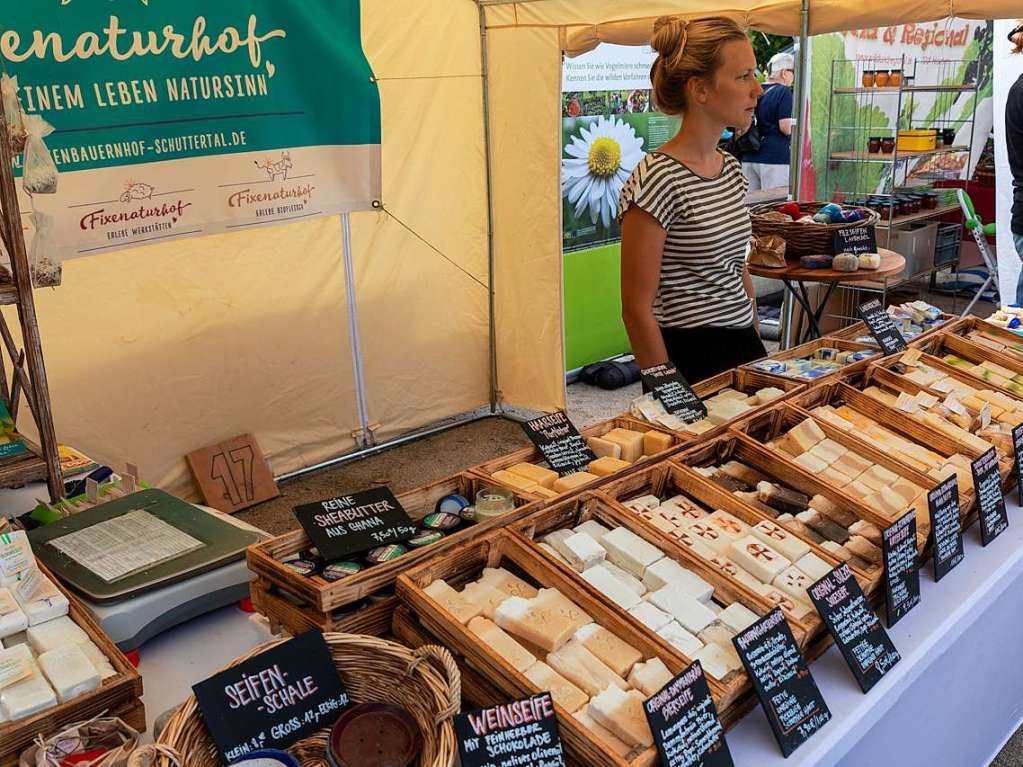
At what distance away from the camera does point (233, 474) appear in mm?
4434

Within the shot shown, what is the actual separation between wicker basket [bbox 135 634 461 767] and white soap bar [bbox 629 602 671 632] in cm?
34

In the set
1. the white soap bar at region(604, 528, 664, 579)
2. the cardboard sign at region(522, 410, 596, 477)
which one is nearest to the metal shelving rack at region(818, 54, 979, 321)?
the cardboard sign at region(522, 410, 596, 477)

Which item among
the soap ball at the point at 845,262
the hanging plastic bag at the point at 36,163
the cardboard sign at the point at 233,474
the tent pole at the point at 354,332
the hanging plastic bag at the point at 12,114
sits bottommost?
the cardboard sign at the point at 233,474

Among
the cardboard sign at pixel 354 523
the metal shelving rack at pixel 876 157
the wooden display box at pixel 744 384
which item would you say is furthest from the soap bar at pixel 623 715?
the metal shelving rack at pixel 876 157

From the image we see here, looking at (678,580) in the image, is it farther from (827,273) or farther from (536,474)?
(827,273)

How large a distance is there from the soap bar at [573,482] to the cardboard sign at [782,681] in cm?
49

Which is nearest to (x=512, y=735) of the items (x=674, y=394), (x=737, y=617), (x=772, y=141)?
(x=737, y=617)

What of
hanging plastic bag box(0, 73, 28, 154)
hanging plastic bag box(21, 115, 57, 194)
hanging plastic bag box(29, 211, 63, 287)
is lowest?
hanging plastic bag box(29, 211, 63, 287)

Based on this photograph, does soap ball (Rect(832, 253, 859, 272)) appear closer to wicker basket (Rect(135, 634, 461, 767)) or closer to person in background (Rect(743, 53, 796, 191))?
wicker basket (Rect(135, 634, 461, 767))

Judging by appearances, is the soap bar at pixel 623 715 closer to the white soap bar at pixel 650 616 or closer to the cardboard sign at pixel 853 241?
the white soap bar at pixel 650 616

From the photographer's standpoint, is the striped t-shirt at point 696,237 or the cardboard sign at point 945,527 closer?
the cardboard sign at point 945,527

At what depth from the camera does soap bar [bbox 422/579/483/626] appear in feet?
4.50

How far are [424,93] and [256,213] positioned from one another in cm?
115

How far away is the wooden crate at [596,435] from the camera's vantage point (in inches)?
69.2
